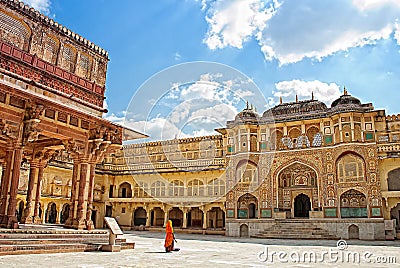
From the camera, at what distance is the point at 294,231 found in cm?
2641

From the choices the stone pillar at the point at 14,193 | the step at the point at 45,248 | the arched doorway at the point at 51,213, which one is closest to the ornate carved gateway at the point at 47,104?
the stone pillar at the point at 14,193

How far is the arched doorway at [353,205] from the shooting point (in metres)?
26.1

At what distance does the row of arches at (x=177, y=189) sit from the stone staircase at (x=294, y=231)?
6366 millimetres

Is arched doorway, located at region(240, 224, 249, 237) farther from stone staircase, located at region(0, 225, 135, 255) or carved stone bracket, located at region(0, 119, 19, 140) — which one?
carved stone bracket, located at region(0, 119, 19, 140)

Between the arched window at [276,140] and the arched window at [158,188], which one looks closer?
the arched window at [276,140]

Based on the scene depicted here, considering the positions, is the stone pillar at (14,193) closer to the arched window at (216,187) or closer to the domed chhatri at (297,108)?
the arched window at (216,187)

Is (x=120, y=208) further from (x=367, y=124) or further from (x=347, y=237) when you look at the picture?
(x=367, y=124)

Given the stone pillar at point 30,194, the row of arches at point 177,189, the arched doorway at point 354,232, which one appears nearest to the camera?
the stone pillar at point 30,194

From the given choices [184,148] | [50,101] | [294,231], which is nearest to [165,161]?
[184,148]

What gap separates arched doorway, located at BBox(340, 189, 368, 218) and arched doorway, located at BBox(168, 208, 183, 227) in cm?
1578

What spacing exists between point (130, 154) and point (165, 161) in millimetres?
5474

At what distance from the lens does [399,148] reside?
26.3m

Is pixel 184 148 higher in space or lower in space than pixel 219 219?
higher

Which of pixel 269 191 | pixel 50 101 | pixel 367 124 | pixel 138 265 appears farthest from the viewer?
pixel 269 191
